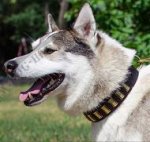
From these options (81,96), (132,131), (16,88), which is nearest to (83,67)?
(81,96)

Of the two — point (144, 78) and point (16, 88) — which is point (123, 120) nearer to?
point (144, 78)

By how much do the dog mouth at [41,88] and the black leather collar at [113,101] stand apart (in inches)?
16.6

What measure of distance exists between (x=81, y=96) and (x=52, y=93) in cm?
27

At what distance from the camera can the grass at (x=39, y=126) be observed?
9828 mm

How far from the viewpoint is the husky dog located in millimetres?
5844

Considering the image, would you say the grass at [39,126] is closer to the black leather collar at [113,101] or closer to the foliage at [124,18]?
the foliage at [124,18]

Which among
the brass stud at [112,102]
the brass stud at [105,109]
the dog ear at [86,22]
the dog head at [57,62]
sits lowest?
the brass stud at [105,109]

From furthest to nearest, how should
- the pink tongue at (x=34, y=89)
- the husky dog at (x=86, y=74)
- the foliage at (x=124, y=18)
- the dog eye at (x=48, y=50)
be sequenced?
the foliage at (x=124, y=18)
the dog eye at (x=48, y=50)
the pink tongue at (x=34, y=89)
the husky dog at (x=86, y=74)

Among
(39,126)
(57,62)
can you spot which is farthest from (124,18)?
(57,62)

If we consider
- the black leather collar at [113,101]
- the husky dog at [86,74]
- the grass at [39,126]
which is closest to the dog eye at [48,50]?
the husky dog at [86,74]

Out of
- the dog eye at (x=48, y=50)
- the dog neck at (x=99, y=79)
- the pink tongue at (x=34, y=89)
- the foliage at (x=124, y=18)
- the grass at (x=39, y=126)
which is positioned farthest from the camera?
the foliage at (x=124, y=18)

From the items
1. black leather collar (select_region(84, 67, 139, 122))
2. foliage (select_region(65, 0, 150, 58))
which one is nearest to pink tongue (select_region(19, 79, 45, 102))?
black leather collar (select_region(84, 67, 139, 122))

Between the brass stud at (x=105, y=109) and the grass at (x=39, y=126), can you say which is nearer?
the brass stud at (x=105, y=109)

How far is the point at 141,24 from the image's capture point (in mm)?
10688
